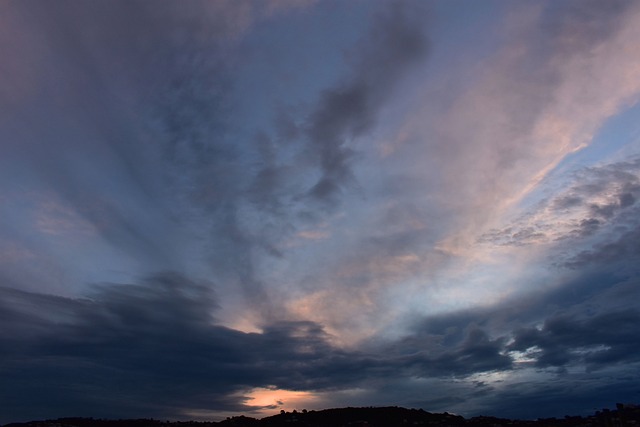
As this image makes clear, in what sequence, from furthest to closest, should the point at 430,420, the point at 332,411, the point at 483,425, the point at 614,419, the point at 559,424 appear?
the point at 332,411 → the point at 430,420 → the point at 483,425 → the point at 559,424 → the point at 614,419

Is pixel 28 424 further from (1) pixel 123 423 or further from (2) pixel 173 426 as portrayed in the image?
(2) pixel 173 426

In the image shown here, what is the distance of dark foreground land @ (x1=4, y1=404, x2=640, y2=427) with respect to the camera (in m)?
56.5

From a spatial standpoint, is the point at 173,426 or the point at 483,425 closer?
the point at 483,425

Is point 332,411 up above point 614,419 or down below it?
above

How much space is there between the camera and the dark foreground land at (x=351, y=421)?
56469mm

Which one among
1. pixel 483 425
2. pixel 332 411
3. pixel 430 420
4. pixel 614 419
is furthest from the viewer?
pixel 332 411

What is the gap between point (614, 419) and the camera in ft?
146

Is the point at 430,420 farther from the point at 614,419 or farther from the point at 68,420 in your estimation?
the point at 68,420

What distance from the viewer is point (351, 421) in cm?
6184

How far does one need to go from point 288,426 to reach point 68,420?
102 feet

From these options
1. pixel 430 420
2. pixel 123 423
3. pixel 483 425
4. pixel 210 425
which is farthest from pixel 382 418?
pixel 123 423

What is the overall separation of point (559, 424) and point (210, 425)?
4264 cm

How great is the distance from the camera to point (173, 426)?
6175 centimetres

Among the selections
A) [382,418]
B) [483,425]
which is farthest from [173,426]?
[483,425]
